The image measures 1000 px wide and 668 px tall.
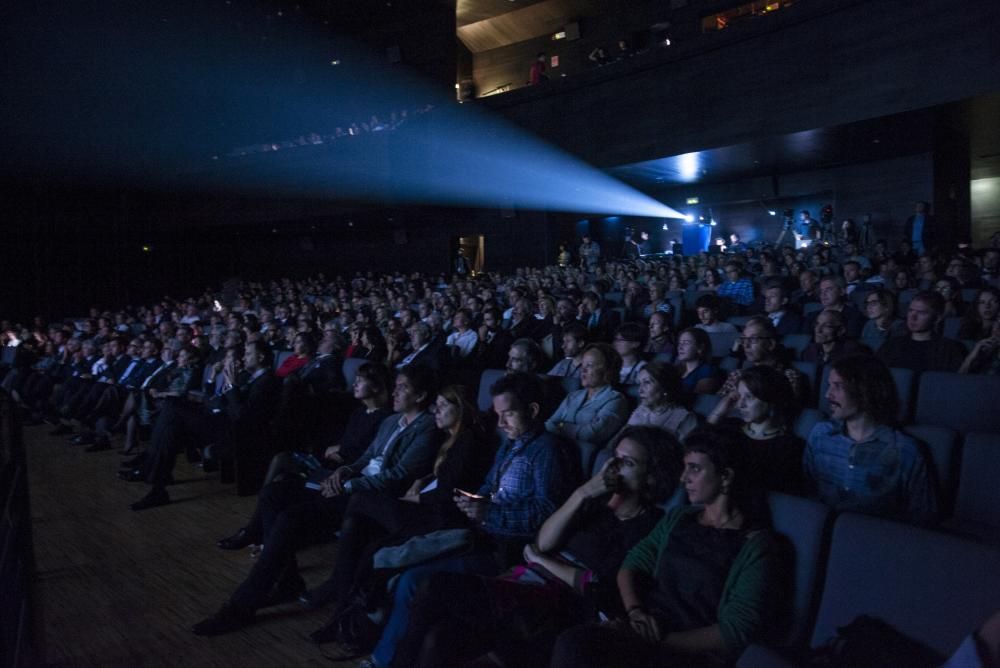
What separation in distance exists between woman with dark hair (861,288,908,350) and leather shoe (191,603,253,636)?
3.25 m

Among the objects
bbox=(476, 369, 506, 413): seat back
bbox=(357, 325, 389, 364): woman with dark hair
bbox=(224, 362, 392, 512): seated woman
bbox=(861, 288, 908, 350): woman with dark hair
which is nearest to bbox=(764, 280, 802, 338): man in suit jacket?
bbox=(861, 288, 908, 350): woman with dark hair

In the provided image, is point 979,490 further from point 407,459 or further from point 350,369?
point 350,369

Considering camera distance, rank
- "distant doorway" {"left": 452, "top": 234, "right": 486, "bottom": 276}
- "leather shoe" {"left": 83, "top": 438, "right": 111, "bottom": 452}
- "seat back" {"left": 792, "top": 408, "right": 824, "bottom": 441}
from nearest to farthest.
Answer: "seat back" {"left": 792, "top": 408, "right": 824, "bottom": 441} → "leather shoe" {"left": 83, "top": 438, "right": 111, "bottom": 452} → "distant doorway" {"left": 452, "top": 234, "right": 486, "bottom": 276}

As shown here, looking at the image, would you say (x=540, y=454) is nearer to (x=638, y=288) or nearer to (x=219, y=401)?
(x=219, y=401)

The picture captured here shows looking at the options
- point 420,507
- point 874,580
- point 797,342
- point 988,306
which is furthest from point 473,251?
point 874,580

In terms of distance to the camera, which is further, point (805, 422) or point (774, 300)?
point (774, 300)

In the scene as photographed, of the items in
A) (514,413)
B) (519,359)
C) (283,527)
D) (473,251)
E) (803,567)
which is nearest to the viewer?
(803,567)

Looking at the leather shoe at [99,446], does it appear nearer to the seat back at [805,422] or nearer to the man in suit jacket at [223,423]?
the man in suit jacket at [223,423]

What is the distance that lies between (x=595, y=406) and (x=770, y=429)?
731mm

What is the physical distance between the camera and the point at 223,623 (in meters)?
2.32

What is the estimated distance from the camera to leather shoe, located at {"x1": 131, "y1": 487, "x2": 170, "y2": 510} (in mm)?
3764

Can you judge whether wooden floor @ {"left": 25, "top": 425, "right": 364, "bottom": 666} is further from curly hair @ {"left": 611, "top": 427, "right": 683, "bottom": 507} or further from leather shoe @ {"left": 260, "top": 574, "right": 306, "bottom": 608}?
curly hair @ {"left": 611, "top": 427, "right": 683, "bottom": 507}

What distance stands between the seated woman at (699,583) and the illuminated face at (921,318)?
2159 mm

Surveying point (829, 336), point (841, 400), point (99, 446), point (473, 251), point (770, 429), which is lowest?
point (99, 446)
